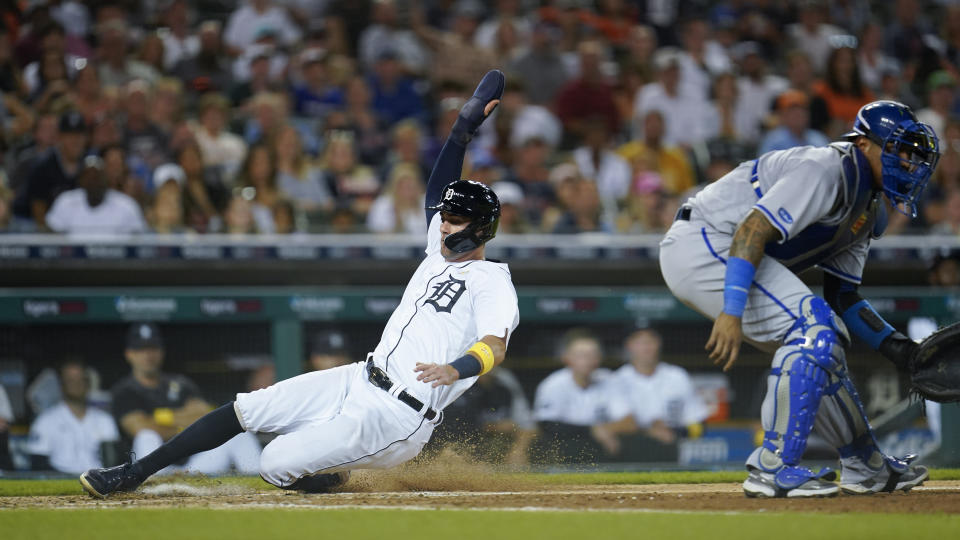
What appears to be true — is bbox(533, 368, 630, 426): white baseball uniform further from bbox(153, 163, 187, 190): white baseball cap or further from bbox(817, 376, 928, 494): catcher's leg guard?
bbox(153, 163, 187, 190): white baseball cap

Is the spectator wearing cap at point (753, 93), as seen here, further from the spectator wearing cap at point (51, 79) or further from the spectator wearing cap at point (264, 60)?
the spectator wearing cap at point (51, 79)

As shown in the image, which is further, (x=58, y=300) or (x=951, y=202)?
(x=951, y=202)

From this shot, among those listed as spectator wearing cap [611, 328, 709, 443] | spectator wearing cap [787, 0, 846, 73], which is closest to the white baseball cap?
spectator wearing cap [611, 328, 709, 443]

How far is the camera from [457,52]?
35.1 ft

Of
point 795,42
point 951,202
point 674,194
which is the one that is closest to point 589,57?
point 674,194

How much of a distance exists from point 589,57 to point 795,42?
8.33ft

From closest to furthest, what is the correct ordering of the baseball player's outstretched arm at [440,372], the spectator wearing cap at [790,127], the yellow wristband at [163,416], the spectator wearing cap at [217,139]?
1. the baseball player's outstretched arm at [440,372]
2. the yellow wristband at [163,416]
3. the spectator wearing cap at [217,139]
4. the spectator wearing cap at [790,127]

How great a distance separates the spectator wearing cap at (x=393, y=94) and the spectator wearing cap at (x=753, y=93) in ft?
9.55

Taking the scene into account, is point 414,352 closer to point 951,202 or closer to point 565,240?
point 565,240

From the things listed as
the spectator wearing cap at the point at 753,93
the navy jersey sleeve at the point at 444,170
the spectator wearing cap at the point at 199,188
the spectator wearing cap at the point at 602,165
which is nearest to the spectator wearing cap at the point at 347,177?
the spectator wearing cap at the point at 199,188

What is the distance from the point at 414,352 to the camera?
4.89 m

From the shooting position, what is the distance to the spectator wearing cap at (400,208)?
28.3 ft

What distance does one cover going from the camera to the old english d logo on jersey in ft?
16.4

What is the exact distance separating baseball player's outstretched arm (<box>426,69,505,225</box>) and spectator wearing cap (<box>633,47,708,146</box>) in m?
4.98
